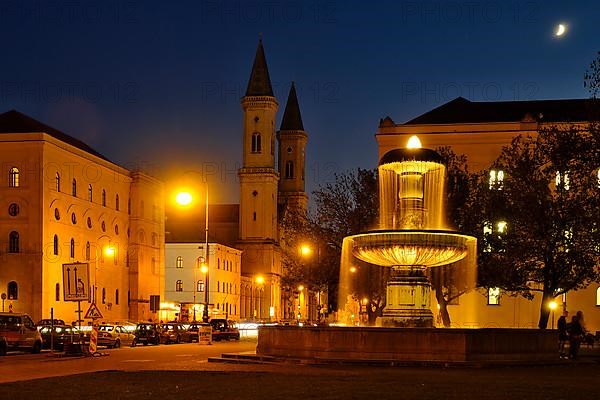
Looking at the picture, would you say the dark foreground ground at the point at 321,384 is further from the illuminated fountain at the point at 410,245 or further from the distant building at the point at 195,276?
the distant building at the point at 195,276

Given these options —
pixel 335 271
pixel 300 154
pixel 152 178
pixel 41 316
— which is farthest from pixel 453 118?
pixel 300 154

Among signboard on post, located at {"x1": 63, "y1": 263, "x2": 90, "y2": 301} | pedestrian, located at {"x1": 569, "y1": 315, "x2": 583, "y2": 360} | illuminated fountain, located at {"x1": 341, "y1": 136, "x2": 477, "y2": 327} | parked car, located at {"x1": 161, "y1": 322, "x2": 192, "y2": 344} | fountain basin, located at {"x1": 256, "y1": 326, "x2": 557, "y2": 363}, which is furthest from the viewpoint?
parked car, located at {"x1": 161, "y1": 322, "x2": 192, "y2": 344}

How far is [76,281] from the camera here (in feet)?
108

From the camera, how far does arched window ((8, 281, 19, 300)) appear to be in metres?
74.4

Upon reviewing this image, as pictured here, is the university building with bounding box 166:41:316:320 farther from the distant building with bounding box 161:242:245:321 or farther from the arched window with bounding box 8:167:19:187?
the arched window with bounding box 8:167:19:187

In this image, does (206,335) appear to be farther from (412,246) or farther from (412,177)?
(412,246)

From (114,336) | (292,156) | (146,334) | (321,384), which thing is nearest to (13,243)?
(146,334)

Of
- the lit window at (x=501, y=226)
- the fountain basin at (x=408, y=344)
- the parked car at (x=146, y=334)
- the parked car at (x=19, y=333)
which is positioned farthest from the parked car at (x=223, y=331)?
the fountain basin at (x=408, y=344)

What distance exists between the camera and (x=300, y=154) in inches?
6383

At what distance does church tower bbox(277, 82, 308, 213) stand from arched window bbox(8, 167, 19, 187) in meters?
83.8

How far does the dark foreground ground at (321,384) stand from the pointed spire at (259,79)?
4593 inches

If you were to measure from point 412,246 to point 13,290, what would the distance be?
55458mm

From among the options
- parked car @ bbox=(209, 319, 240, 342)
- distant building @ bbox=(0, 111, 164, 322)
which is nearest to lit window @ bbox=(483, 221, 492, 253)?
parked car @ bbox=(209, 319, 240, 342)

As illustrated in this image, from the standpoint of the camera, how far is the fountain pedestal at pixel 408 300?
84.5ft
